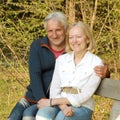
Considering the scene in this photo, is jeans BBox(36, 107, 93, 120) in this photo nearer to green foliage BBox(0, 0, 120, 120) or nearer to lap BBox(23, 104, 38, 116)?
lap BBox(23, 104, 38, 116)

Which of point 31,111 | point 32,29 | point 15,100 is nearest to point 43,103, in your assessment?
point 31,111

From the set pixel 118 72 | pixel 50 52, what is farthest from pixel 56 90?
pixel 118 72

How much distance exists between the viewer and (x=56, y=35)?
4.10 metres

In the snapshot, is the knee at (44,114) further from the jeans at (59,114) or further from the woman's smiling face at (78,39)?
the woman's smiling face at (78,39)

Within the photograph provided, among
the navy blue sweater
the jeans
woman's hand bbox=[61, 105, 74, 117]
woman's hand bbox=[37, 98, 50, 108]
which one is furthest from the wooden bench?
the navy blue sweater

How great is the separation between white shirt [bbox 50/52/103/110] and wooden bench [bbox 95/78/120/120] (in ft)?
0.27

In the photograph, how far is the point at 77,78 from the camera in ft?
12.4

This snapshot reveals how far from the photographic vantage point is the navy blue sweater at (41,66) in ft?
13.5

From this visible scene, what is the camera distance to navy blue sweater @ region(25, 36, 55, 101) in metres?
4.13

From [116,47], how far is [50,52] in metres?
2.42

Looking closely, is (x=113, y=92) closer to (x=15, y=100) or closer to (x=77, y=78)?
(x=77, y=78)

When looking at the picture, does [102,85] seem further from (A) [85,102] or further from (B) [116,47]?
(B) [116,47]

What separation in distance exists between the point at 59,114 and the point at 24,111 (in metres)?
0.47

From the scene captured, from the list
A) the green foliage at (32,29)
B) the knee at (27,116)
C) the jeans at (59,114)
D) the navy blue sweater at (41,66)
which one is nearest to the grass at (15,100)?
the green foliage at (32,29)
